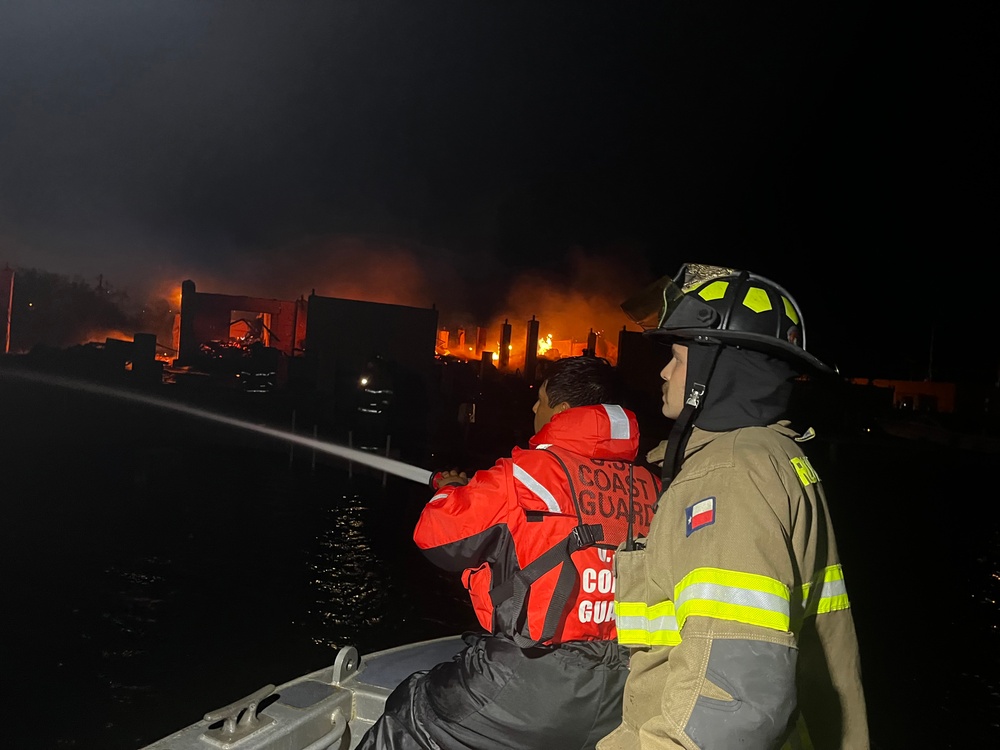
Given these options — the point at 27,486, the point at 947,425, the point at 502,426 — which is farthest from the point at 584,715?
the point at 947,425

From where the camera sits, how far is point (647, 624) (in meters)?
1.65

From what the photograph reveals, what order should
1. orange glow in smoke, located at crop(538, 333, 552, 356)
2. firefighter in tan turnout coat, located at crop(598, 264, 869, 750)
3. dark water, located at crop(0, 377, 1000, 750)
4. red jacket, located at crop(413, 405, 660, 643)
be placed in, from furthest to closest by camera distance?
orange glow in smoke, located at crop(538, 333, 552, 356) < dark water, located at crop(0, 377, 1000, 750) < red jacket, located at crop(413, 405, 660, 643) < firefighter in tan turnout coat, located at crop(598, 264, 869, 750)

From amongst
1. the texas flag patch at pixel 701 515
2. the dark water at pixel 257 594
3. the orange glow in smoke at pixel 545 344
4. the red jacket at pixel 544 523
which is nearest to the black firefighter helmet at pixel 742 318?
the texas flag patch at pixel 701 515

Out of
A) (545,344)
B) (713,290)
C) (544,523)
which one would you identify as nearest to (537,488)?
(544,523)

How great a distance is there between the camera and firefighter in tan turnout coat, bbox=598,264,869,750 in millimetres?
1322

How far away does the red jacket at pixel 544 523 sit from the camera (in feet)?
7.63

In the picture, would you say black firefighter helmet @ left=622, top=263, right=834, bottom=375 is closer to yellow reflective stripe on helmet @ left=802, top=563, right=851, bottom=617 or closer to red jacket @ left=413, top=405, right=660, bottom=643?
yellow reflective stripe on helmet @ left=802, top=563, right=851, bottom=617

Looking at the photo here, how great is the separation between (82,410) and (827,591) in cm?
3382

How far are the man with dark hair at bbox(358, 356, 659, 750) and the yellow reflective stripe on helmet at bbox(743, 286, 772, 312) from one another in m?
0.81

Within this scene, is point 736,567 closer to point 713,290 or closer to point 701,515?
point 701,515

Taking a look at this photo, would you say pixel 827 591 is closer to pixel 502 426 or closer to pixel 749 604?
pixel 749 604

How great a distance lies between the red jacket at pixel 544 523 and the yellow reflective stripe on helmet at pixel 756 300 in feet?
2.65

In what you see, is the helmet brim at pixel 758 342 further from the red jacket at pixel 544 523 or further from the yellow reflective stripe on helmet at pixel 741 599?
the red jacket at pixel 544 523

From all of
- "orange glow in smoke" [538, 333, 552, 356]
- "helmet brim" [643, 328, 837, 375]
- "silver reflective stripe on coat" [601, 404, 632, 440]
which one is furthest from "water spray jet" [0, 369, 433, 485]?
"orange glow in smoke" [538, 333, 552, 356]
